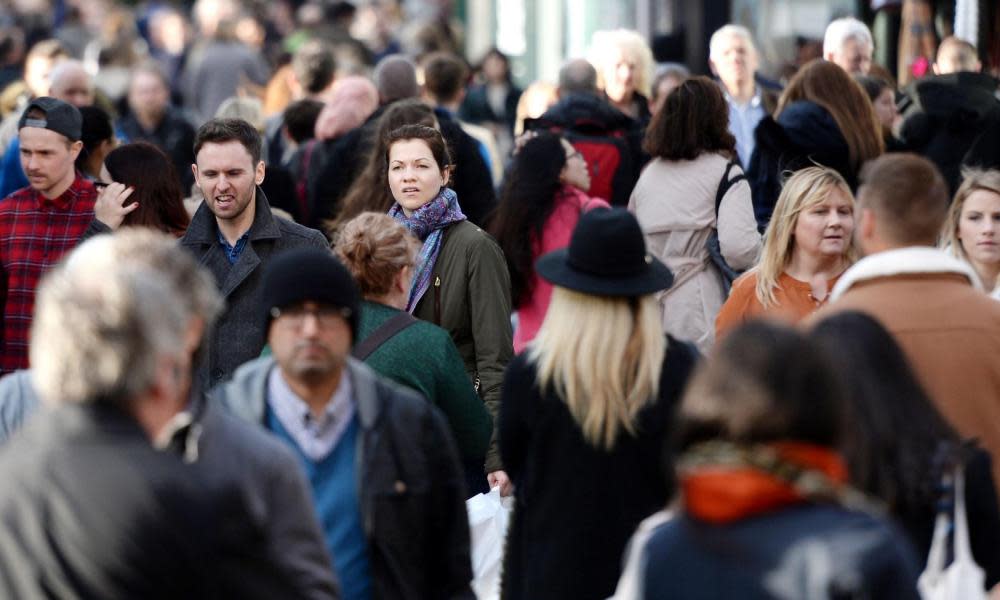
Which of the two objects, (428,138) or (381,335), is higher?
(428,138)

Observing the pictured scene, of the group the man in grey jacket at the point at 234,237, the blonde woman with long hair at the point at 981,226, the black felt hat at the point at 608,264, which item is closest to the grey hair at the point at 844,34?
the blonde woman with long hair at the point at 981,226

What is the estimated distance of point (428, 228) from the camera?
300 inches

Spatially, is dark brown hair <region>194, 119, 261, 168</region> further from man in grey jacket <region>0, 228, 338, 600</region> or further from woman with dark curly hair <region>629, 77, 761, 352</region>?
man in grey jacket <region>0, 228, 338, 600</region>

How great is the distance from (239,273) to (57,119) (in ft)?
5.87

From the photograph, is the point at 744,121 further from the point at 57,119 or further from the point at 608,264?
the point at 608,264

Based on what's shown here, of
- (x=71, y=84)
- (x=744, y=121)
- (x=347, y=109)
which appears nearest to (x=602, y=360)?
(x=347, y=109)

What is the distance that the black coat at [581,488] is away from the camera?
5.07m

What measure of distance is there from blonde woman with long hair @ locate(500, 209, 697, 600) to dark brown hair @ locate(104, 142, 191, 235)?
3.02 meters

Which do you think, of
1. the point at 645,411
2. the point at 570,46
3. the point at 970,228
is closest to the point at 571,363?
the point at 645,411

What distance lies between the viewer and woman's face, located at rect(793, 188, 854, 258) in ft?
22.7

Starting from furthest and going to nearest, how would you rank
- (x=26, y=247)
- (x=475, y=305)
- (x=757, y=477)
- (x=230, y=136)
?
(x=26, y=247), (x=475, y=305), (x=230, y=136), (x=757, y=477)

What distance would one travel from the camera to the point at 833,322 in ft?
13.8

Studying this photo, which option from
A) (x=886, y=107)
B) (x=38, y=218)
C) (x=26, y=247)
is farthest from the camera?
(x=886, y=107)

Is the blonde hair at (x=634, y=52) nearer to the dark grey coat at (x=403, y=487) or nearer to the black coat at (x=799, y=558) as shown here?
the dark grey coat at (x=403, y=487)
